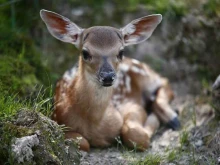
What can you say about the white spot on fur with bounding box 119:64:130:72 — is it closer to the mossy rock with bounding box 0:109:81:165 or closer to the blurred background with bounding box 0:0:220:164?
the blurred background with bounding box 0:0:220:164

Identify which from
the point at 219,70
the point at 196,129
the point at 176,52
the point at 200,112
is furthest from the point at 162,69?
the point at 196,129

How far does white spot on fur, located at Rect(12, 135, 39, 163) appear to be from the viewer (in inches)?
167

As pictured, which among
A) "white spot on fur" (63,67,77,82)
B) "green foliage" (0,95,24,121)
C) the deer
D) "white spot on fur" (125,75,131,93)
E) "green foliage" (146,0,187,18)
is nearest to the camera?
"green foliage" (0,95,24,121)

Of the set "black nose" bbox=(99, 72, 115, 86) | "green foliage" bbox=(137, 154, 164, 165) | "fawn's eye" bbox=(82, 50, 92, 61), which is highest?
"fawn's eye" bbox=(82, 50, 92, 61)

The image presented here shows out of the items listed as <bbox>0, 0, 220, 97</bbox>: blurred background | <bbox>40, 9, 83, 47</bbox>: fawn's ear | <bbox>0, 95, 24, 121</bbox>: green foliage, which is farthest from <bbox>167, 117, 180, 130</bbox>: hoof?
<bbox>0, 95, 24, 121</bbox>: green foliage

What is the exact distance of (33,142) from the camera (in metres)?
4.36

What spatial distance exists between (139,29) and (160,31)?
2202 millimetres

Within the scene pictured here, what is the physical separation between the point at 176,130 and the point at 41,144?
105 inches

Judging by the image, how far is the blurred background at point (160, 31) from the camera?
786 centimetres

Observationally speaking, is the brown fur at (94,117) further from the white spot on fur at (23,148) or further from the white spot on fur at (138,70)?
the white spot on fur at (23,148)

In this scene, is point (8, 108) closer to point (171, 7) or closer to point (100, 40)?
point (100, 40)

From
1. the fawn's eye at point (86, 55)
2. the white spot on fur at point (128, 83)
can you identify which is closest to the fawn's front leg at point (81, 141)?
the fawn's eye at point (86, 55)

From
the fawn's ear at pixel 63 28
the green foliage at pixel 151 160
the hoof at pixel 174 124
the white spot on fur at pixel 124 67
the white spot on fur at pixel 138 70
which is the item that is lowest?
the hoof at pixel 174 124

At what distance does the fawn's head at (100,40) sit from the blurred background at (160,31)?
58.0 inches
